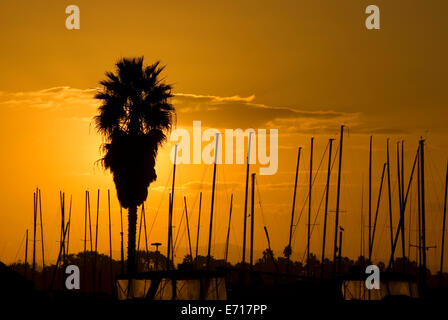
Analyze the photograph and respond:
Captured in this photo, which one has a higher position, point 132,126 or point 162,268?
point 132,126

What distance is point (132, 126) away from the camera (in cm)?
5062

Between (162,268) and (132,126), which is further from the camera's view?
(162,268)

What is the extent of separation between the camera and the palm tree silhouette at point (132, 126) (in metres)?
48.2

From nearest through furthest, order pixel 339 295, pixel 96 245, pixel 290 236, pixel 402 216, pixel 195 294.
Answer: pixel 195 294, pixel 339 295, pixel 402 216, pixel 290 236, pixel 96 245

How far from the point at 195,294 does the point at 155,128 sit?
662 inches

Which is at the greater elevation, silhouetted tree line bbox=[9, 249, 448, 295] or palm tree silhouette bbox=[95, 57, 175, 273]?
palm tree silhouette bbox=[95, 57, 175, 273]

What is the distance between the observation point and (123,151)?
49250mm

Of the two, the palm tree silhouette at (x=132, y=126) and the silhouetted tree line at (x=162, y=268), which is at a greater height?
the palm tree silhouette at (x=132, y=126)

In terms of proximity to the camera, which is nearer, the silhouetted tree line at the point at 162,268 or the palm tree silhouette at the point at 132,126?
the palm tree silhouette at the point at 132,126

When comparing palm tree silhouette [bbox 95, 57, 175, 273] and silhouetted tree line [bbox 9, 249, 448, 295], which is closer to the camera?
palm tree silhouette [bbox 95, 57, 175, 273]

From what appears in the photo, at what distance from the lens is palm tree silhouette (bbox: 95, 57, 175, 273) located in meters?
48.2
